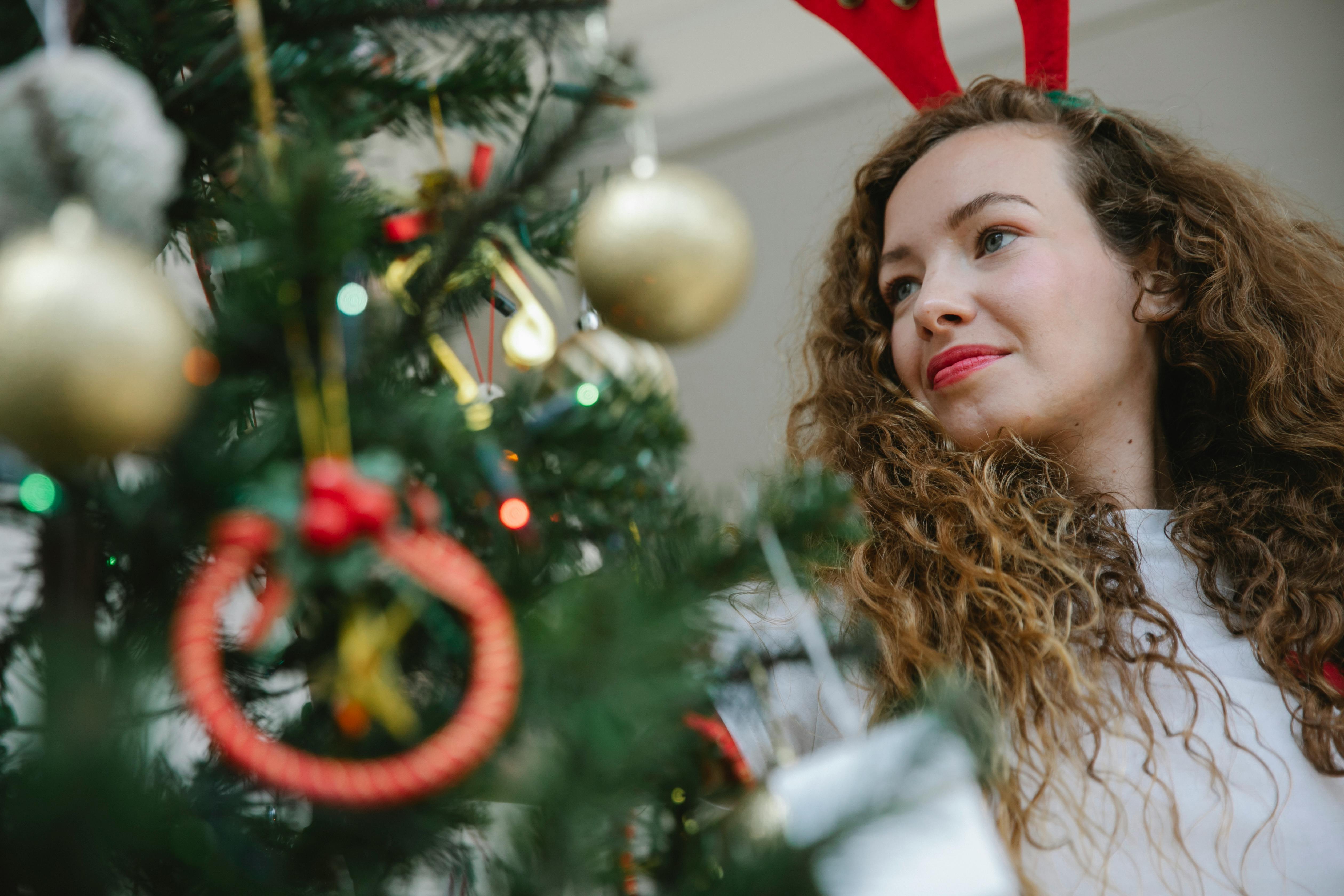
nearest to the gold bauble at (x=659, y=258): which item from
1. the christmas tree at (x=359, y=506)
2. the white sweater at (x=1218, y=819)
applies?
the christmas tree at (x=359, y=506)

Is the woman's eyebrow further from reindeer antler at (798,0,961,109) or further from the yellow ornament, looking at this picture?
the yellow ornament

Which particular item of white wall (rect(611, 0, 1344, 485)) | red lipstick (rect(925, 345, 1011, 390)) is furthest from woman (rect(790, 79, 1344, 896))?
white wall (rect(611, 0, 1344, 485))

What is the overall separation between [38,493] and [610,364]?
9.6 inches

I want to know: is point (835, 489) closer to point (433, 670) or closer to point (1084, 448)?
point (433, 670)

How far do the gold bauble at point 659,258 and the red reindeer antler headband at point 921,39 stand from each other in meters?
0.78

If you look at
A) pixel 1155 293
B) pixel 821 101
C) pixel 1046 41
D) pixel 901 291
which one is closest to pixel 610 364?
pixel 901 291

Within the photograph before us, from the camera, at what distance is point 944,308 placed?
949 mm

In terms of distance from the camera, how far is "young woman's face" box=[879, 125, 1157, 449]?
94 centimetres

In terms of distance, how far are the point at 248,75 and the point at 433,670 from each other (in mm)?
275

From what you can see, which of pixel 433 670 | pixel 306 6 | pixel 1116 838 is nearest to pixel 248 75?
pixel 306 6

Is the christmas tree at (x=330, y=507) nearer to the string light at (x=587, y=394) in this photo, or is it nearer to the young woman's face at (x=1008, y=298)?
the string light at (x=587, y=394)

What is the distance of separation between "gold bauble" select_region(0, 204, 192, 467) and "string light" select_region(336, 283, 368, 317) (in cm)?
Answer: 6

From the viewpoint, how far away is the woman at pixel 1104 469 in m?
0.71

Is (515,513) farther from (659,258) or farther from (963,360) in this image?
(963,360)
